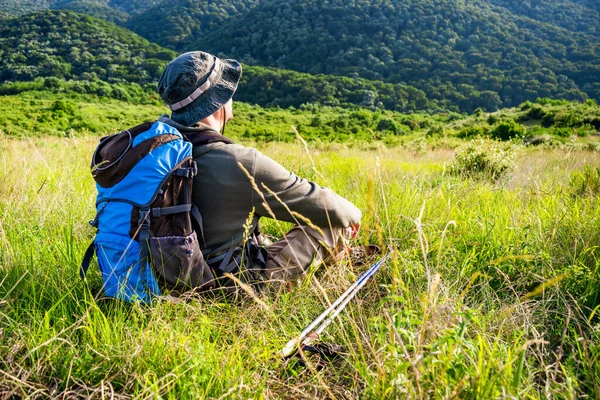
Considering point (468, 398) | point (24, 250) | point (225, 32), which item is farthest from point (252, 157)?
point (225, 32)

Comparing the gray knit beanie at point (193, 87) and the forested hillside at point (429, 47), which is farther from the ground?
the gray knit beanie at point (193, 87)

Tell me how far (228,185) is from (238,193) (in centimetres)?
6

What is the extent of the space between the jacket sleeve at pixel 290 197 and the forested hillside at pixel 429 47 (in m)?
63.2

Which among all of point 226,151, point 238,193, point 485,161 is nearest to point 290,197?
point 238,193

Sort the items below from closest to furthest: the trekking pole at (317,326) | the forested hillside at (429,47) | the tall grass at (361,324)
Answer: the tall grass at (361,324) < the trekking pole at (317,326) < the forested hillside at (429,47)

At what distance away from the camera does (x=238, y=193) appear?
192 cm

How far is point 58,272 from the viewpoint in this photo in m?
1.97

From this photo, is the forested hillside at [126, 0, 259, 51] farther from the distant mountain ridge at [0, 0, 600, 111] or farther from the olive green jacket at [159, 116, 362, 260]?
the olive green jacket at [159, 116, 362, 260]

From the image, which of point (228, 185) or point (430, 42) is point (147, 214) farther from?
point (430, 42)

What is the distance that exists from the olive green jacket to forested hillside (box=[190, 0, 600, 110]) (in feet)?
208

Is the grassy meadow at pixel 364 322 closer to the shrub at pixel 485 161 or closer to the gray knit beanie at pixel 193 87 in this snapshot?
the gray knit beanie at pixel 193 87

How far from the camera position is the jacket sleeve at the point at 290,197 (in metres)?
1.87

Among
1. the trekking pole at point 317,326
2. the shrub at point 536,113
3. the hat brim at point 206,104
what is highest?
the hat brim at point 206,104

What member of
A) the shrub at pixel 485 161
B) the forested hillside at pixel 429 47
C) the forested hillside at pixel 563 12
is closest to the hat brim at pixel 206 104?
the shrub at pixel 485 161
